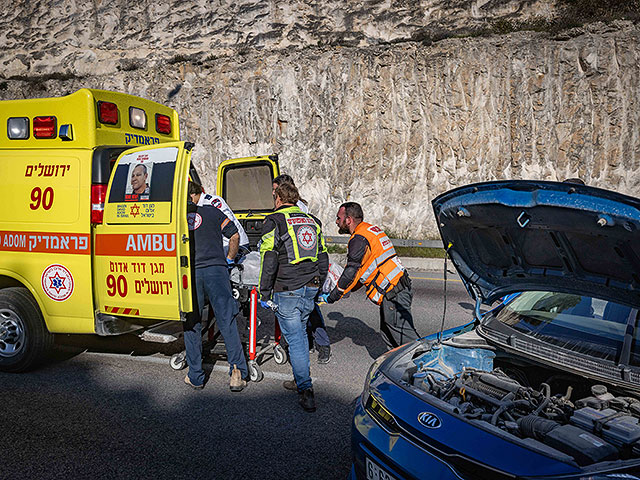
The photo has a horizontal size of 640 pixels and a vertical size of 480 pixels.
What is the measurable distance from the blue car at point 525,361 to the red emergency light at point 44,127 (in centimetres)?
398

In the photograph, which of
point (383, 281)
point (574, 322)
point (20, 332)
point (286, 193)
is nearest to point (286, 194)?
point (286, 193)

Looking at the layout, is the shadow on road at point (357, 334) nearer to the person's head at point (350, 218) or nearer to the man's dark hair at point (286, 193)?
the person's head at point (350, 218)

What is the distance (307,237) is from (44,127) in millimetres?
2937

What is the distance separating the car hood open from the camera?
242cm

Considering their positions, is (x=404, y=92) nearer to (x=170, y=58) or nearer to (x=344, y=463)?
(x=170, y=58)

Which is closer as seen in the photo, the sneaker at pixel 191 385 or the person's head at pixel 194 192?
the sneaker at pixel 191 385

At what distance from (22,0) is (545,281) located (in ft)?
105

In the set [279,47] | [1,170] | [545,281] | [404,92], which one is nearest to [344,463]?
[545,281]

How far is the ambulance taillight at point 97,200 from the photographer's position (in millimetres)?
5016

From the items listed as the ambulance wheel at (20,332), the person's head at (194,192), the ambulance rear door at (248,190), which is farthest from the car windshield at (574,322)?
the ambulance rear door at (248,190)

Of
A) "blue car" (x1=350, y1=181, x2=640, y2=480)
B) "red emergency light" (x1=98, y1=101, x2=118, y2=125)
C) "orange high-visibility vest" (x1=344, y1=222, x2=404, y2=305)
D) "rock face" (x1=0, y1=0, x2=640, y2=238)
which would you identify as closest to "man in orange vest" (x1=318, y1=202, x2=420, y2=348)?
"orange high-visibility vest" (x1=344, y1=222, x2=404, y2=305)

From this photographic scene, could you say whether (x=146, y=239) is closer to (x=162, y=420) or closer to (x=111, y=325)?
(x=111, y=325)

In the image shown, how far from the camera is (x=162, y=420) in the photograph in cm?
431

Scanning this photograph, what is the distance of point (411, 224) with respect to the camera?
63.7 feet
